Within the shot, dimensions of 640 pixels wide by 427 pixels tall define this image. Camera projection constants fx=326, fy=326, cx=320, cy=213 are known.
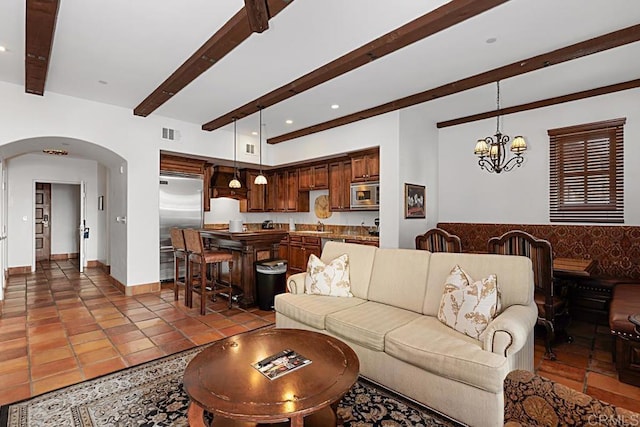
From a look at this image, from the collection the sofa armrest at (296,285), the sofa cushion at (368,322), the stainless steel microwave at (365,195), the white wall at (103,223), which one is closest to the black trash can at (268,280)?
the sofa armrest at (296,285)

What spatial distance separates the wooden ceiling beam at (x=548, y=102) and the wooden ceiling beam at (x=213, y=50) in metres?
4.21

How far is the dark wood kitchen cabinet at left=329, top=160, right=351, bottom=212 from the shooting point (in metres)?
6.34

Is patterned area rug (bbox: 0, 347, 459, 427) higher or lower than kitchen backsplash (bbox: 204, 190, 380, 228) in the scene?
lower

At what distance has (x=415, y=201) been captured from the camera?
5.48m

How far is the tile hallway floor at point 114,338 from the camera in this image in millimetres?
2637

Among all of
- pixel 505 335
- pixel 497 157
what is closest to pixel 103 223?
pixel 497 157

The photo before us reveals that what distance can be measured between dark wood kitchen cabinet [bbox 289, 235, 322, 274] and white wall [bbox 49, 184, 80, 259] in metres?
6.40

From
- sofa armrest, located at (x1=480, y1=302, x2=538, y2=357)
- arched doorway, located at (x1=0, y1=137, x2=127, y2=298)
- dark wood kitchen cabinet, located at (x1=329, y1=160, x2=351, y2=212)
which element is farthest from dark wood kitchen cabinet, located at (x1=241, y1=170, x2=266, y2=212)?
sofa armrest, located at (x1=480, y1=302, x2=538, y2=357)

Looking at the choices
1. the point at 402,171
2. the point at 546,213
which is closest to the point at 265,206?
the point at 402,171

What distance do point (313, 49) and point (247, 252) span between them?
2682 mm

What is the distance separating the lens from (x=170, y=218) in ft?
→ 19.8

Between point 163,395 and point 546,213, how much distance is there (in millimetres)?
5346

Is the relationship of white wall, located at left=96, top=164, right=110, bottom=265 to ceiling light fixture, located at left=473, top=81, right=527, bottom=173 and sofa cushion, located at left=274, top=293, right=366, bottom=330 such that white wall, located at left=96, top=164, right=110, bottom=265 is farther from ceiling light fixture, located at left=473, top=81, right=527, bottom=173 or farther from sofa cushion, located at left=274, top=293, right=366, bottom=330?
ceiling light fixture, located at left=473, top=81, right=527, bottom=173

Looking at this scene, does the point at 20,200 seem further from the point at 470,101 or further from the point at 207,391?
the point at 470,101
